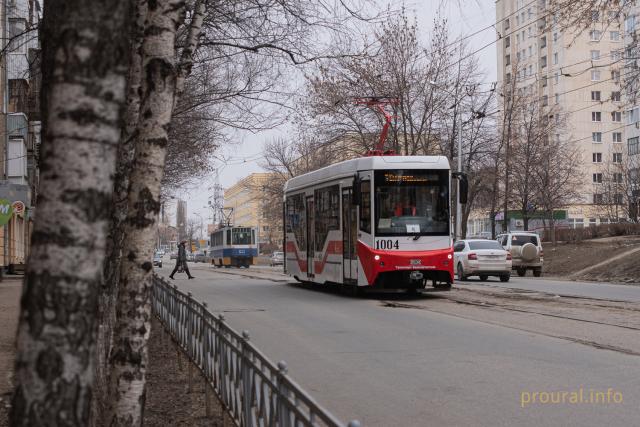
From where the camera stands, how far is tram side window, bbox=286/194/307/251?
23.7m

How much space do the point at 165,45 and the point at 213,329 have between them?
3061mm

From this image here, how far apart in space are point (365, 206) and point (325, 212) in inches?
104

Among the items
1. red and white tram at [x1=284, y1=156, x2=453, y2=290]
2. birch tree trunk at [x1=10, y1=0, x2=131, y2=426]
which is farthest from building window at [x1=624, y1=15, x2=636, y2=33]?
birch tree trunk at [x1=10, y1=0, x2=131, y2=426]

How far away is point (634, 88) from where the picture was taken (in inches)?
894

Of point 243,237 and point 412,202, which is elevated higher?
point 412,202

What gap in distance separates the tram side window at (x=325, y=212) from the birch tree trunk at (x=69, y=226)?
57.7 ft

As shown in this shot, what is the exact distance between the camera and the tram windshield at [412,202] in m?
18.9

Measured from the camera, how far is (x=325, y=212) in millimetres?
21516

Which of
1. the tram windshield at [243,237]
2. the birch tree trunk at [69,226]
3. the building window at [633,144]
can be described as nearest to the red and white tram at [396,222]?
the birch tree trunk at [69,226]

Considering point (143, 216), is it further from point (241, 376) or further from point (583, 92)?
point (583, 92)

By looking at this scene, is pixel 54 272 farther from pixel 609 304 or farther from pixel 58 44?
pixel 609 304

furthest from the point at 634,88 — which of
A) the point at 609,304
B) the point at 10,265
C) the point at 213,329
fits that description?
the point at 10,265

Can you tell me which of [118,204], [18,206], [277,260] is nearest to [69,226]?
[118,204]

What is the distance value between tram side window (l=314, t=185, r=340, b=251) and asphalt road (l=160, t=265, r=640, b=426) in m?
5.39
